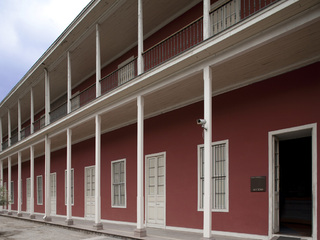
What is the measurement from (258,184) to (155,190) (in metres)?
4.24

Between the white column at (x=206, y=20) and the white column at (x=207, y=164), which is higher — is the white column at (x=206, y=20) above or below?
above

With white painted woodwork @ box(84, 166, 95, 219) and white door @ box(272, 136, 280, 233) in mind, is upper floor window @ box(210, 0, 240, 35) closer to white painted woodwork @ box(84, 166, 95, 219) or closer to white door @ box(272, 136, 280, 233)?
white door @ box(272, 136, 280, 233)

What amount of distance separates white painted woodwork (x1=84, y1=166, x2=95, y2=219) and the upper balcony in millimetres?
2940

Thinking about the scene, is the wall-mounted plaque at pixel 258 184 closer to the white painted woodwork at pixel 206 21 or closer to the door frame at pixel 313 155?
the door frame at pixel 313 155

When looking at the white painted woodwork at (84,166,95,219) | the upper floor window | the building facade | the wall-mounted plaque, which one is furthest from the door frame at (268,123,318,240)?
the white painted woodwork at (84,166,95,219)

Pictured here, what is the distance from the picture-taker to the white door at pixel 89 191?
15508 millimetres

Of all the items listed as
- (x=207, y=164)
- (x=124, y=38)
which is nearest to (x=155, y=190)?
(x=207, y=164)

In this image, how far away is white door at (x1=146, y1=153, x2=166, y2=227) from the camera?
36.3ft

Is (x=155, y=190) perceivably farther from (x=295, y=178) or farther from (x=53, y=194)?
(x=53, y=194)

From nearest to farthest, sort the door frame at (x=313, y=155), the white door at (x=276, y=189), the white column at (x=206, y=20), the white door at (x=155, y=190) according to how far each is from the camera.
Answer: the door frame at (x=313, y=155)
the white column at (x=206, y=20)
the white door at (x=276, y=189)
the white door at (x=155, y=190)

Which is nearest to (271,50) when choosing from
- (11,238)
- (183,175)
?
(183,175)

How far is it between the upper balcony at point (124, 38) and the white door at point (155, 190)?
2.90m

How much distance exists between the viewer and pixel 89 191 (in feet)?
51.9

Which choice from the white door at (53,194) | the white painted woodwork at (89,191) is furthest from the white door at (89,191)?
the white door at (53,194)
